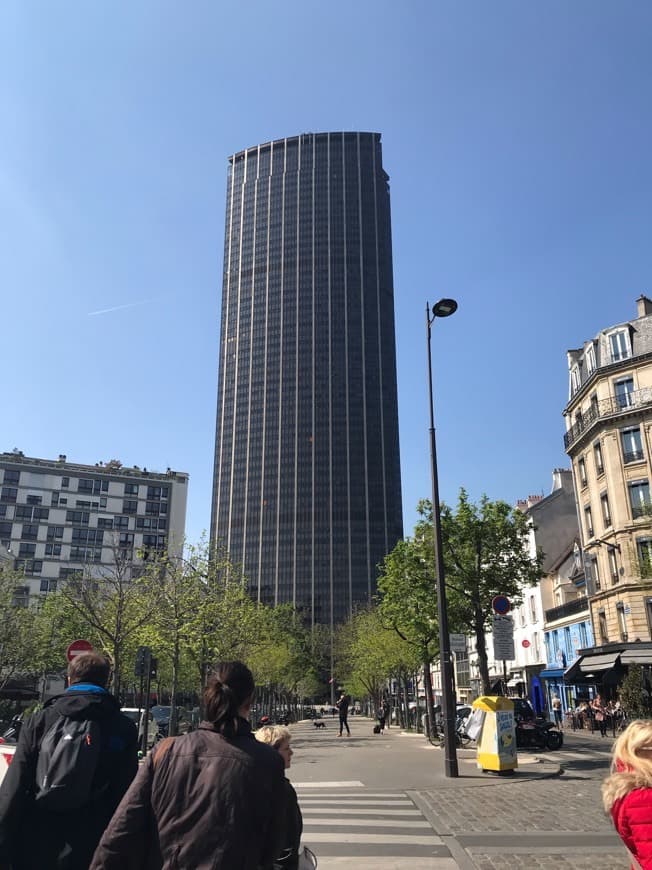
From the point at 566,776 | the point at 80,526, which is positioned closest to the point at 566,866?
the point at 566,776

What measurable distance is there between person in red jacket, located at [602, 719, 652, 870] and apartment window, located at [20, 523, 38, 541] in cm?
10232

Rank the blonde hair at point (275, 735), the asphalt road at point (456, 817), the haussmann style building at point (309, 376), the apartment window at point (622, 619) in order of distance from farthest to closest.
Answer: the haussmann style building at point (309, 376) → the apartment window at point (622, 619) → the asphalt road at point (456, 817) → the blonde hair at point (275, 735)

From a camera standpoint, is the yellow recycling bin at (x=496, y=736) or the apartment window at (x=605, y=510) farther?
the apartment window at (x=605, y=510)

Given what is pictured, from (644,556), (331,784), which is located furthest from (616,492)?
(331,784)

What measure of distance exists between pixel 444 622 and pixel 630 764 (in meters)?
12.9

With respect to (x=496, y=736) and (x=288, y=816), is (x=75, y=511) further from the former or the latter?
(x=288, y=816)

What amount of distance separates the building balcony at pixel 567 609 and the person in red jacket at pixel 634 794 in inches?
1500

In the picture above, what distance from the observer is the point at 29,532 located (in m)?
95.6

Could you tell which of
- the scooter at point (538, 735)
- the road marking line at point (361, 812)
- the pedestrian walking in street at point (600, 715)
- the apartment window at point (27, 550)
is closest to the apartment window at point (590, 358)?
the pedestrian walking in street at point (600, 715)

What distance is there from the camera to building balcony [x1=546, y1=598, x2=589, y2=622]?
39.2 meters

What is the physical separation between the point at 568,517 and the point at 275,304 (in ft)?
426

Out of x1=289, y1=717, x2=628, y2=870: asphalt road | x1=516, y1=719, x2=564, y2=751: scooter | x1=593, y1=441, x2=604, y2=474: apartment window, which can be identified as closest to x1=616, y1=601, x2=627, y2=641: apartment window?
x1=593, y1=441, x2=604, y2=474: apartment window

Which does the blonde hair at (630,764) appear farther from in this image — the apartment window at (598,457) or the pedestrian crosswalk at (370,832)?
the apartment window at (598,457)

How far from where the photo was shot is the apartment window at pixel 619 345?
3578cm
